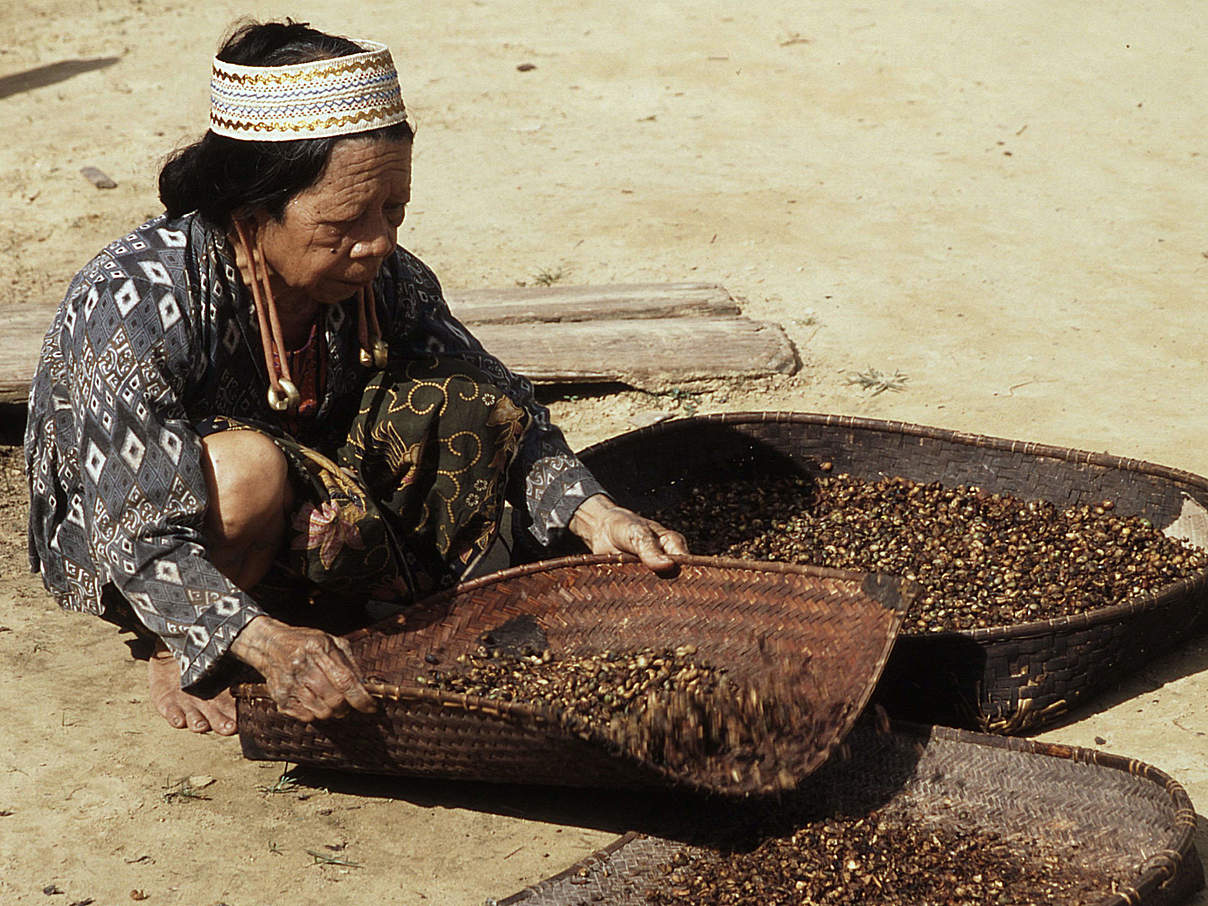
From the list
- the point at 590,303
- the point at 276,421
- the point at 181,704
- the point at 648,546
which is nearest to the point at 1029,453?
the point at 648,546

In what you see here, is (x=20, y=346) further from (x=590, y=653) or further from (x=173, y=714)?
(x=590, y=653)

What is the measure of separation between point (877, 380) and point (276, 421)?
221cm

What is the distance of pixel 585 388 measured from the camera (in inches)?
181

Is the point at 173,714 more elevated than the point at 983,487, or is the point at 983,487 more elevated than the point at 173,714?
the point at 983,487

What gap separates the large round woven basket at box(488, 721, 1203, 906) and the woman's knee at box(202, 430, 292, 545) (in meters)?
0.85

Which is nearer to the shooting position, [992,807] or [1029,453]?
[992,807]

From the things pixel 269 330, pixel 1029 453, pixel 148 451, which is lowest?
pixel 1029 453

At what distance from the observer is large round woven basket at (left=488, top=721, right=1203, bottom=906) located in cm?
250

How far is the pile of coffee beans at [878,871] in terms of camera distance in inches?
98.0

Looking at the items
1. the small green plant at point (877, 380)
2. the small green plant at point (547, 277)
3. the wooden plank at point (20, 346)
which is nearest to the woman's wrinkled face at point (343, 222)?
the wooden plank at point (20, 346)

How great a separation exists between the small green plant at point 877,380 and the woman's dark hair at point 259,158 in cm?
224

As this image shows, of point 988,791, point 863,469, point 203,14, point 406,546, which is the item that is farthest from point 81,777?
point 203,14

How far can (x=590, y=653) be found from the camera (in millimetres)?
3143

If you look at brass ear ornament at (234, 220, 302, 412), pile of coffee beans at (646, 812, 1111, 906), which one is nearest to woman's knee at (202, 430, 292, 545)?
brass ear ornament at (234, 220, 302, 412)
